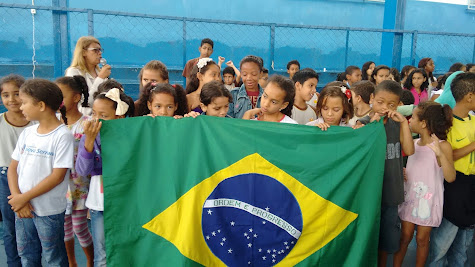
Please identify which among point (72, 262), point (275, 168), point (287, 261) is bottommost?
point (72, 262)

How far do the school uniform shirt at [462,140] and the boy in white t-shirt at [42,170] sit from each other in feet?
8.16

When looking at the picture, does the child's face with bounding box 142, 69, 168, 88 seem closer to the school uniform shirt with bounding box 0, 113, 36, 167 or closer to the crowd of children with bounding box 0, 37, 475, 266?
the crowd of children with bounding box 0, 37, 475, 266

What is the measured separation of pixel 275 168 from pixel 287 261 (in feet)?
1.87

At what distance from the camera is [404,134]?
279 centimetres

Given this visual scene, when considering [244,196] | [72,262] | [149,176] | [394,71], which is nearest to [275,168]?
[244,196]

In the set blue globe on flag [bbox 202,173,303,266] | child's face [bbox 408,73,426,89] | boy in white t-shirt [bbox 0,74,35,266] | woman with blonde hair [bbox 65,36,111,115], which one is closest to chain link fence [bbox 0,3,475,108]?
woman with blonde hair [bbox 65,36,111,115]

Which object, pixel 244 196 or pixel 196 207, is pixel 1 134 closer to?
pixel 196 207

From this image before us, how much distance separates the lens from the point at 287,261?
261cm

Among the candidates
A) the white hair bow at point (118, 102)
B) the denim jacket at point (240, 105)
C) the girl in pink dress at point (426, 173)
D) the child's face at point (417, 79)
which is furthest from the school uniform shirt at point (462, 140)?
the child's face at point (417, 79)

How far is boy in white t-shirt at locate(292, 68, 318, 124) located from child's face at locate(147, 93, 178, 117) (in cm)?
117

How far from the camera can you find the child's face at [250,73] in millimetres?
3738

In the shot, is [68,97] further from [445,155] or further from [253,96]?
[445,155]

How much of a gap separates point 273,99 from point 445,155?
1.18 m

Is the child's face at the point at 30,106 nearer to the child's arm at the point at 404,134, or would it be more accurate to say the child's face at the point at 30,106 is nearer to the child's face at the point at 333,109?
the child's face at the point at 333,109
